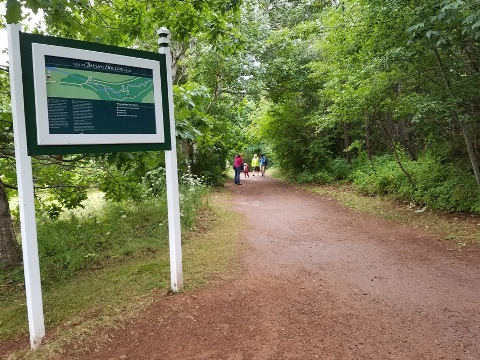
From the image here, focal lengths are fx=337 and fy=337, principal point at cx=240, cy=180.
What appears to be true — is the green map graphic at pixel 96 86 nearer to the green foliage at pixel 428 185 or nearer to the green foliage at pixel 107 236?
the green foliage at pixel 107 236

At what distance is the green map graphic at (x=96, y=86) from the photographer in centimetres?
296

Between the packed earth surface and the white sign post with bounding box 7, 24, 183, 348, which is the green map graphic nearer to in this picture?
the white sign post with bounding box 7, 24, 183, 348

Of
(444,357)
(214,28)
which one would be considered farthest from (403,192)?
(444,357)

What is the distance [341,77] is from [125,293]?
843 cm

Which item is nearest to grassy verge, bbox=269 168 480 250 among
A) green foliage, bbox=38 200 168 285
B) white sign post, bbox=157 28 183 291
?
white sign post, bbox=157 28 183 291

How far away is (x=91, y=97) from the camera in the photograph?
3162 mm

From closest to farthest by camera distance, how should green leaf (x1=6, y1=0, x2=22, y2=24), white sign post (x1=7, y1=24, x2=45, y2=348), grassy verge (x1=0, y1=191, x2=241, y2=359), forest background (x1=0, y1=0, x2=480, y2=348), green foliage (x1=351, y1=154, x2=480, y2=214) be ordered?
green leaf (x1=6, y1=0, x2=22, y2=24), white sign post (x1=7, y1=24, x2=45, y2=348), grassy verge (x1=0, y1=191, x2=241, y2=359), forest background (x1=0, y1=0, x2=480, y2=348), green foliage (x1=351, y1=154, x2=480, y2=214)

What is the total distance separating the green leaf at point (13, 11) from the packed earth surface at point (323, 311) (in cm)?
263

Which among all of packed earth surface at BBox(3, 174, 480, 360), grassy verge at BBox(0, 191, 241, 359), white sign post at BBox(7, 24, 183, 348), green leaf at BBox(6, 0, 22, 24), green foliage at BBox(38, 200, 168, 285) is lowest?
packed earth surface at BBox(3, 174, 480, 360)

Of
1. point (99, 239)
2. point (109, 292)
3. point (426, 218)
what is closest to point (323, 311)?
point (109, 292)

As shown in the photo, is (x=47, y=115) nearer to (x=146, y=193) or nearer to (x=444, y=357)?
(x=444, y=357)

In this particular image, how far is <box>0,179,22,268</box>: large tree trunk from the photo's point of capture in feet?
15.4

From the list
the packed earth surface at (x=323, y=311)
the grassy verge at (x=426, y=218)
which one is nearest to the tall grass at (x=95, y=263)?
the packed earth surface at (x=323, y=311)

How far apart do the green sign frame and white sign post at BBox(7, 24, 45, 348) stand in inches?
1.8
